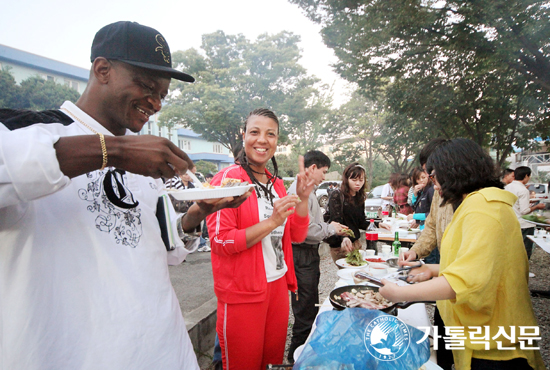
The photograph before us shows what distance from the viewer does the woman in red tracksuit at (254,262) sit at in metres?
1.87

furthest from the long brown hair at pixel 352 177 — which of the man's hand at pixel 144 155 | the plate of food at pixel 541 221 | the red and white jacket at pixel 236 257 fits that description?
the man's hand at pixel 144 155

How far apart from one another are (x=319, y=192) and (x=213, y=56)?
1416 cm

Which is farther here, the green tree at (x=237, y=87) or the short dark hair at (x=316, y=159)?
the green tree at (x=237, y=87)

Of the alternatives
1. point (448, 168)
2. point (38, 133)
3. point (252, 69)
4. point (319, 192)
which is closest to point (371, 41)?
point (448, 168)

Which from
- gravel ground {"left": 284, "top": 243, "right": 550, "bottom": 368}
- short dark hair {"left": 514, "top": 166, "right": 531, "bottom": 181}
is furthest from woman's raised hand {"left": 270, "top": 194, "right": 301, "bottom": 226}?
short dark hair {"left": 514, "top": 166, "right": 531, "bottom": 181}

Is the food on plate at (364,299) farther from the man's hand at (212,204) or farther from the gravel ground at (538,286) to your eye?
the gravel ground at (538,286)

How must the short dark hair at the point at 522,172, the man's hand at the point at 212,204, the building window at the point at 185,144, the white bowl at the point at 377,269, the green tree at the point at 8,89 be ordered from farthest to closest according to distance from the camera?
the building window at the point at 185,144, the green tree at the point at 8,89, the short dark hair at the point at 522,172, the white bowl at the point at 377,269, the man's hand at the point at 212,204

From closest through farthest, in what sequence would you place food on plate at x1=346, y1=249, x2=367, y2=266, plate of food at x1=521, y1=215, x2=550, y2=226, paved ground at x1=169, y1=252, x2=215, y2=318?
food on plate at x1=346, y1=249, x2=367, y2=266, plate of food at x1=521, y1=215, x2=550, y2=226, paved ground at x1=169, y1=252, x2=215, y2=318

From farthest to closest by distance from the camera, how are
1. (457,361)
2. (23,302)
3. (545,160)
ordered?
(545,160)
(457,361)
(23,302)

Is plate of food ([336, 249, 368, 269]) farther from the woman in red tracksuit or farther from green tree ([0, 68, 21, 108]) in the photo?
green tree ([0, 68, 21, 108])

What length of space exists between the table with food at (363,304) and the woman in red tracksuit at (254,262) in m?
0.37

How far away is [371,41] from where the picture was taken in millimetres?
8242

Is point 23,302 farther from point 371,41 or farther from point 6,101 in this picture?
point 6,101

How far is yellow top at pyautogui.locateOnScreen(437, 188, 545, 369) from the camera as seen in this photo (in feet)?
4.78
